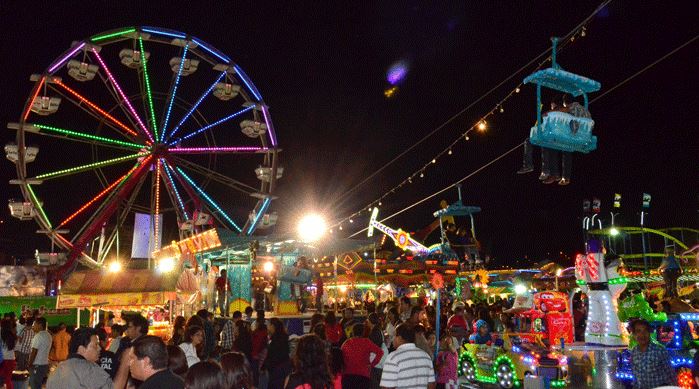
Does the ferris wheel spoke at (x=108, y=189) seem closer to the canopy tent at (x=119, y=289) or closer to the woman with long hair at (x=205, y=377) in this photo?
the canopy tent at (x=119, y=289)

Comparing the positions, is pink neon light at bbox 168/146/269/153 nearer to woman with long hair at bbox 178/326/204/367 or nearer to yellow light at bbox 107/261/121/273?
yellow light at bbox 107/261/121/273

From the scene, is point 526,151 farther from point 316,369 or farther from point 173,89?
point 173,89

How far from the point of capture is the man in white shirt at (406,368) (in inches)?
226

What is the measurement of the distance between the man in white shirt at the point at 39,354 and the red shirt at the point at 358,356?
626cm

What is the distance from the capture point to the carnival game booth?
1711cm

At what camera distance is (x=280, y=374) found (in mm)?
8242

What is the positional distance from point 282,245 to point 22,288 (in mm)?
20179

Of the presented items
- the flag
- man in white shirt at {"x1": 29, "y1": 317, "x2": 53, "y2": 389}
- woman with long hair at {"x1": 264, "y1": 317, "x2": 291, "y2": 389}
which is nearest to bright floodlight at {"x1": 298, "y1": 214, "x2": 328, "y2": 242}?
the flag

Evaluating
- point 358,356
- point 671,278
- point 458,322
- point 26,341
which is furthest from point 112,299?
point 671,278

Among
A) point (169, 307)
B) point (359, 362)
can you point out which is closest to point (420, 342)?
point (359, 362)

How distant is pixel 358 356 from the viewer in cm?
712

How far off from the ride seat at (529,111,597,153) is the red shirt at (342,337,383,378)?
363cm

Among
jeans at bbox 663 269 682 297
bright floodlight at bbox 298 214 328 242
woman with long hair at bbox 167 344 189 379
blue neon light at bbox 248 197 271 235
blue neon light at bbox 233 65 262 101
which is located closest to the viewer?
woman with long hair at bbox 167 344 189 379

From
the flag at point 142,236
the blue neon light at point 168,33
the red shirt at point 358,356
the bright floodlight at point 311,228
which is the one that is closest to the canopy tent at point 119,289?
the bright floodlight at point 311,228
